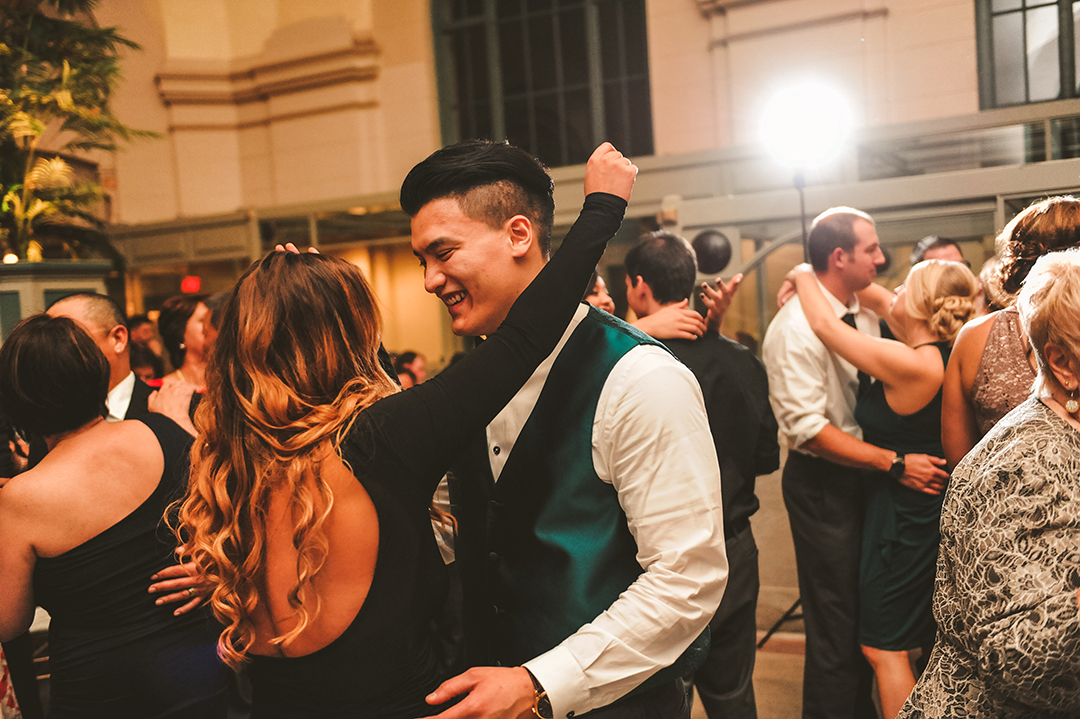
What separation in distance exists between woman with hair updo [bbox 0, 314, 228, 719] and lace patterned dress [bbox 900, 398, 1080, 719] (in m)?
1.76

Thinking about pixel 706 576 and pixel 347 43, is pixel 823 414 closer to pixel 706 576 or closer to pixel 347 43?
pixel 706 576

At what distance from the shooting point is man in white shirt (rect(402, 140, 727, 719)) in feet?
3.97

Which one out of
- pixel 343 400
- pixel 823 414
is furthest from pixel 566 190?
pixel 343 400

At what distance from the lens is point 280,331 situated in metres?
1.27

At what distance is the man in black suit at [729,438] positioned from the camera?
2648 mm

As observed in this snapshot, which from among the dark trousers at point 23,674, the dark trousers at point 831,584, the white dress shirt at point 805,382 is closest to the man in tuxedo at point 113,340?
the dark trousers at point 23,674

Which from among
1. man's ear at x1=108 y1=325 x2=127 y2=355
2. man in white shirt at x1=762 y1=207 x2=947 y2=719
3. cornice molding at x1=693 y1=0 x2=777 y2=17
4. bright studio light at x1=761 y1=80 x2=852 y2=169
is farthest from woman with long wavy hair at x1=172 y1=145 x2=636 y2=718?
cornice molding at x1=693 y1=0 x2=777 y2=17

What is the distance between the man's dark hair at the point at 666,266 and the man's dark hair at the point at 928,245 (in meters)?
1.55

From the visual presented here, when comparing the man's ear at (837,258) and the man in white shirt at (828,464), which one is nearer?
the man in white shirt at (828,464)

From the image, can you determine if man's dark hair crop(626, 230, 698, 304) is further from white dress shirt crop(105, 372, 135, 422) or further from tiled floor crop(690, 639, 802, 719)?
white dress shirt crop(105, 372, 135, 422)

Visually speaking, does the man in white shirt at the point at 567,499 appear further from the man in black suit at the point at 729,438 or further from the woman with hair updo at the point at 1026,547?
the man in black suit at the point at 729,438

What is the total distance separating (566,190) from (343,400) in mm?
6997

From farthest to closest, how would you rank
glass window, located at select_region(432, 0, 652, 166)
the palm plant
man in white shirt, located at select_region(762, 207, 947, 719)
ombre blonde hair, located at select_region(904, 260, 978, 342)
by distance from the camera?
glass window, located at select_region(432, 0, 652, 166), the palm plant, man in white shirt, located at select_region(762, 207, 947, 719), ombre blonde hair, located at select_region(904, 260, 978, 342)

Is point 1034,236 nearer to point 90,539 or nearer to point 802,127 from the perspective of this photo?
point 802,127
